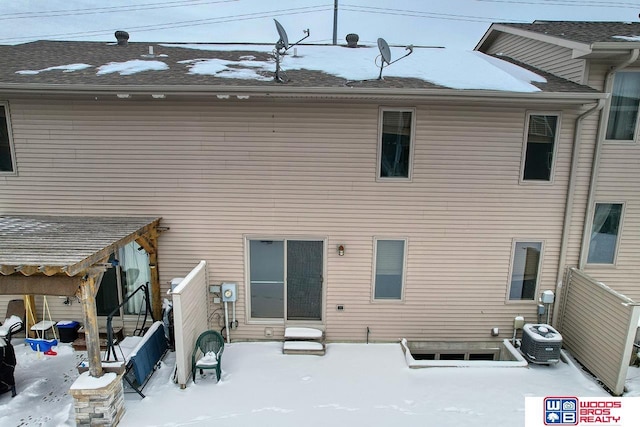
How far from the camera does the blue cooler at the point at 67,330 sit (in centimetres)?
621

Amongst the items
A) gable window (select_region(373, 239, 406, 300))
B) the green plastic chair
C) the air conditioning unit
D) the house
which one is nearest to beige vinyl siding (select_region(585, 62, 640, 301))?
the house

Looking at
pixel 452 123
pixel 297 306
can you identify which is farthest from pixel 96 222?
pixel 452 123

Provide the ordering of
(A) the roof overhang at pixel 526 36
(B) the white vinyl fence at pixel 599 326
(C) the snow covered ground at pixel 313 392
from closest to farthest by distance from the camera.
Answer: (C) the snow covered ground at pixel 313 392, (B) the white vinyl fence at pixel 599 326, (A) the roof overhang at pixel 526 36

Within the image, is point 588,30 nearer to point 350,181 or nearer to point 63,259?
point 350,181

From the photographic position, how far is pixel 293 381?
213 inches

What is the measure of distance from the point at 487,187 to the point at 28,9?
37776 mm

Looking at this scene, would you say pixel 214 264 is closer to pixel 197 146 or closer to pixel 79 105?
pixel 197 146

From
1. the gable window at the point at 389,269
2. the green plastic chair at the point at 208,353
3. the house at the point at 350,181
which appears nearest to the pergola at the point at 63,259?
the house at the point at 350,181

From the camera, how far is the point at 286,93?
5.47 m

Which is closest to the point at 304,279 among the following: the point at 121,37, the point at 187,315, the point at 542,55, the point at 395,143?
the point at 187,315

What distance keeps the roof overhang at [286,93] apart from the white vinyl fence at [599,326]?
2963 mm

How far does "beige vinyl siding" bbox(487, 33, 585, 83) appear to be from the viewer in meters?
6.35

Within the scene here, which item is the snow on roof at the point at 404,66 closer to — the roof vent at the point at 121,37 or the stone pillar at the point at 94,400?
the roof vent at the point at 121,37

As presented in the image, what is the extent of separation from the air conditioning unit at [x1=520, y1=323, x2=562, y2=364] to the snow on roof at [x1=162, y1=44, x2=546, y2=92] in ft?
12.6
